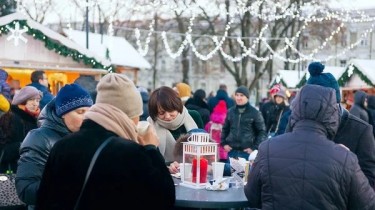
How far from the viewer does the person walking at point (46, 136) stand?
373 centimetres

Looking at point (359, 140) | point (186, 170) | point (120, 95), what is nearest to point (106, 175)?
point (120, 95)

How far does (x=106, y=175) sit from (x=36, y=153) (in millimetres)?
1195

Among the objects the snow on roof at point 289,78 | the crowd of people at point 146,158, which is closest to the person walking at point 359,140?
the crowd of people at point 146,158

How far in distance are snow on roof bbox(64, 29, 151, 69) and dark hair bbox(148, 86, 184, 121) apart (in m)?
13.7

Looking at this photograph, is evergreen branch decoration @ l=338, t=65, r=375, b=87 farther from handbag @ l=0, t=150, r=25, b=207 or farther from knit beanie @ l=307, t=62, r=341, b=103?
handbag @ l=0, t=150, r=25, b=207

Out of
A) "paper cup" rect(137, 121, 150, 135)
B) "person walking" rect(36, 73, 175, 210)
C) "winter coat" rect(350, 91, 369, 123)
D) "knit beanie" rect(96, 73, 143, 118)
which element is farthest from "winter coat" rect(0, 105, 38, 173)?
"winter coat" rect(350, 91, 369, 123)

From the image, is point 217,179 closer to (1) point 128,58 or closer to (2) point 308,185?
(2) point 308,185

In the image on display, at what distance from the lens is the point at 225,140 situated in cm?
820

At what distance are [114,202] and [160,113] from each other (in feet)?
8.01

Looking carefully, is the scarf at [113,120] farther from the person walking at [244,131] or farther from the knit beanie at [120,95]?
the person walking at [244,131]

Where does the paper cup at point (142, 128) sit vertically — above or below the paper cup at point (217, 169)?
above

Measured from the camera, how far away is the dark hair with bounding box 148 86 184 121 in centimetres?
514

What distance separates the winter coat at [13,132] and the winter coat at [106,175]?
7.49 ft

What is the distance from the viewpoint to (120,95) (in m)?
3.06
